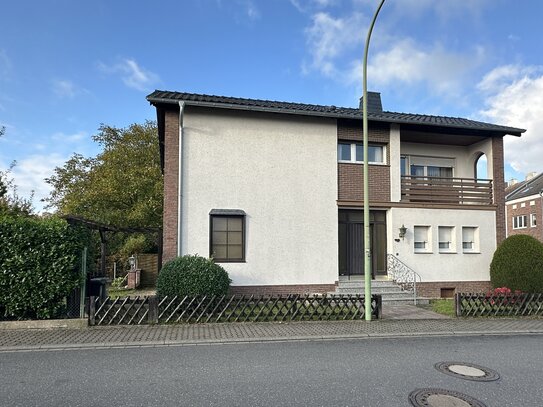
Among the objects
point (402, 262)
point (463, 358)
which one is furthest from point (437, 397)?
point (402, 262)

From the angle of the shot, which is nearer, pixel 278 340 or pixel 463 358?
pixel 463 358

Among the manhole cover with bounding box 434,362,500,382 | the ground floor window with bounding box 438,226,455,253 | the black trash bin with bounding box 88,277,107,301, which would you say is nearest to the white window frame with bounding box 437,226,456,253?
the ground floor window with bounding box 438,226,455,253

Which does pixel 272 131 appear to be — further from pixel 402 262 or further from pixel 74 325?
pixel 74 325

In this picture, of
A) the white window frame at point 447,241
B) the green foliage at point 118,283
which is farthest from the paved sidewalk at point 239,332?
the green foliage at point 118,283

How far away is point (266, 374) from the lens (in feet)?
17.6

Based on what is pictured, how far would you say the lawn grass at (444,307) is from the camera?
10577mm

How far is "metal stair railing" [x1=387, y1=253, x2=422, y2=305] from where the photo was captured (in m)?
13.2

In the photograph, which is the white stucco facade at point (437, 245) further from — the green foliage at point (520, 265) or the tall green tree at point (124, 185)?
the tall green tree at point (124, 185)

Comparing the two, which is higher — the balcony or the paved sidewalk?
the balcony

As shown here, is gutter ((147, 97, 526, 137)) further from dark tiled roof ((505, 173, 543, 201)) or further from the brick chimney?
dark tiled roof ((505, 173, 543, 201))

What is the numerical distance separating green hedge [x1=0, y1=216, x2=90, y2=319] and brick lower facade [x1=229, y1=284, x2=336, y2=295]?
500cm

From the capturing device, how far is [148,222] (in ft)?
83.9

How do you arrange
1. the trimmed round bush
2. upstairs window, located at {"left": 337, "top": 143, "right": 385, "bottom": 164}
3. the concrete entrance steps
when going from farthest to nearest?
upstairs window, located at {"left": 337, "top": 143, "right": 385, "bottom": 164}
the concrete entrance steps
the trimmed round bush

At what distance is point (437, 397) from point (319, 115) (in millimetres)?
10013
